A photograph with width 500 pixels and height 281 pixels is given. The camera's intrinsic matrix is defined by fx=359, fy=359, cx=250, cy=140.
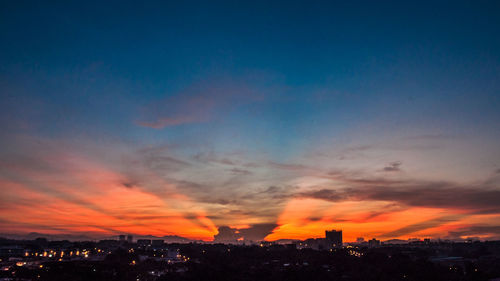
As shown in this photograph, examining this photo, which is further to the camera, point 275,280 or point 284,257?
point 284,257

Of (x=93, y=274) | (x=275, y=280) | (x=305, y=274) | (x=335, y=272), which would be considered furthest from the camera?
(x=335, y=272)

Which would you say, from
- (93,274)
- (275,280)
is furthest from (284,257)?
(93,274)

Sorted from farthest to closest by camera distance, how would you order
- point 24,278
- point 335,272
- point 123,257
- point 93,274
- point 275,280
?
point 123,257 → point 335,272 → point 275,280 → point 93,274 → point 24,278

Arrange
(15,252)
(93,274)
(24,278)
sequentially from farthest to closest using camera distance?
(15,252)
(93,274)
(24,278)

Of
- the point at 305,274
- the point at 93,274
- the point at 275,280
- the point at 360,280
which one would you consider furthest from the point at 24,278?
the point at 360,280

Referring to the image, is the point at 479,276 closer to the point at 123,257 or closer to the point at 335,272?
the point at 335,272

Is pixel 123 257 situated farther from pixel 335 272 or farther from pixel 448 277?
pixel 448 277

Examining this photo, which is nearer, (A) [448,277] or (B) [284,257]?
(A) [448,277]

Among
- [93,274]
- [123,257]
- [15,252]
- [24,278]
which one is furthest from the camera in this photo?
[15,252]
